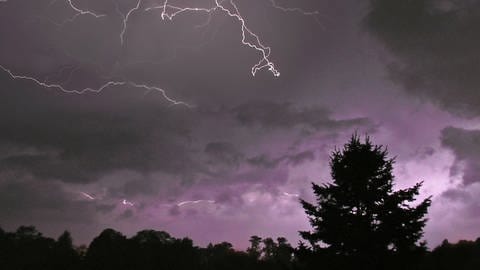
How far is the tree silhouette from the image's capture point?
15.8 meters

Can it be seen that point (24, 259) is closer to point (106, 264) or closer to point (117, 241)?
point (117, 241)

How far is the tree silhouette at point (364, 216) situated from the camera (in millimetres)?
15789

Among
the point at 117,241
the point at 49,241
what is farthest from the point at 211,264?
the point at 49,241

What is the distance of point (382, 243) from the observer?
15.9m

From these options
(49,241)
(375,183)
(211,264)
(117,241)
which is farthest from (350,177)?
(49,241)

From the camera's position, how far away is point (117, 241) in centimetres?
6431

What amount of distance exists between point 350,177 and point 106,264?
151 ft

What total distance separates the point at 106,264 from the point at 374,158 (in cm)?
4651

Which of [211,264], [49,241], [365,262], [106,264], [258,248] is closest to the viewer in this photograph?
[365,262]

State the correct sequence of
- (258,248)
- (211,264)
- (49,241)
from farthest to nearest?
(258,248) < (49,241) < (211,264)

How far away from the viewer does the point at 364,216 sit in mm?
16469

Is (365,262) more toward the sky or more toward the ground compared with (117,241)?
more toward the ground

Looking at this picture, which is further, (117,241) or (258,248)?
(258,248)

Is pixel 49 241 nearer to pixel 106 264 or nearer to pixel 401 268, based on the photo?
pixel 106 264
